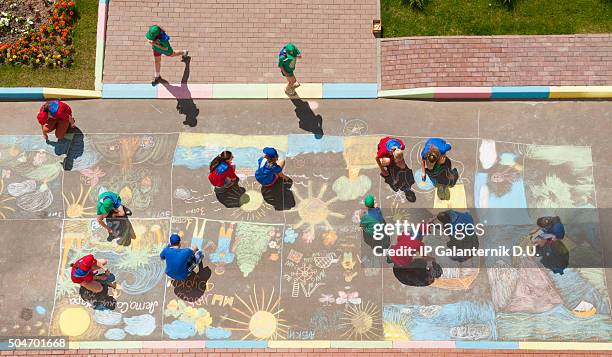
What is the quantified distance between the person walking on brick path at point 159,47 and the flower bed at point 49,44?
7.26ft

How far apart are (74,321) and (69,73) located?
5.74 meters

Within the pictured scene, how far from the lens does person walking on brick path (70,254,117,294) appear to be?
1027 centimetres

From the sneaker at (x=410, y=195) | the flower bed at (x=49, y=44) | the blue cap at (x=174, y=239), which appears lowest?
the blue cap at (x=174, y=239)

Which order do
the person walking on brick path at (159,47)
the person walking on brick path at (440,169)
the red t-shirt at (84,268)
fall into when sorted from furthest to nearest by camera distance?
the person walking on brick path at (159,47)
the person walking on brick path at (440,169)
the red t-shirt at (84,268)

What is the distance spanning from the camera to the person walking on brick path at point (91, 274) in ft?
33.7

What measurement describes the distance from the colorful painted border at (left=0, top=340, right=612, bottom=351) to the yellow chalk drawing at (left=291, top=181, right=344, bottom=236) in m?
2.34

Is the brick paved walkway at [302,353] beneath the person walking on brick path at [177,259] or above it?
beneath

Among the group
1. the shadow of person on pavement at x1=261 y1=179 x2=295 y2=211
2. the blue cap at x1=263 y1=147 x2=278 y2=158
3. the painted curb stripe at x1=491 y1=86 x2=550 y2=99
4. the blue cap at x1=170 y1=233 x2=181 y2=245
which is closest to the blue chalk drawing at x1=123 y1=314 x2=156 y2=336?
the blue cap at x1=170 y1=233 x2=181 y2=245

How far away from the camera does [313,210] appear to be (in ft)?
37.2

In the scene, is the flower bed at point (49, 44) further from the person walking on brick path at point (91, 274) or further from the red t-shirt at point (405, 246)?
Result: the red t-shirt at point (405, 246)

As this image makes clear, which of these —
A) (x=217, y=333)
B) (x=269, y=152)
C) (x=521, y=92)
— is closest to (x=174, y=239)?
(x=217, y=333)

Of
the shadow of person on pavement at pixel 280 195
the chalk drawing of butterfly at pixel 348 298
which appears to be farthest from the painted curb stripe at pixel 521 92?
the chalk drawing of butterfly at pixel 348 298

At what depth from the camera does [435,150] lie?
35.6ft

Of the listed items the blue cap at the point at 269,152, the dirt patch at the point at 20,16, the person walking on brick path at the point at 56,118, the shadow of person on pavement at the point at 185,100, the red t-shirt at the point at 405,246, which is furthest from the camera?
the dirt patch at the point at 20,16
